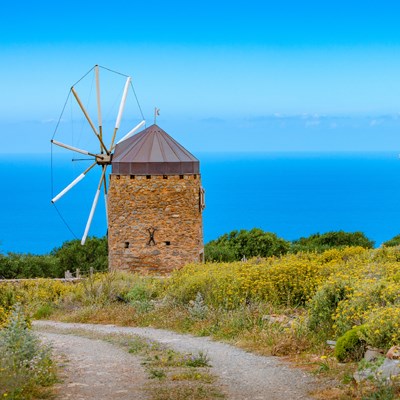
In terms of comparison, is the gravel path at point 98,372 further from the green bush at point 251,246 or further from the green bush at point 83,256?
the green bush at point 251,246

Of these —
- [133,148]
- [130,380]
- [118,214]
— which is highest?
[133,148]

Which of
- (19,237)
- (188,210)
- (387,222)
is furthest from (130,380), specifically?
(387,222)

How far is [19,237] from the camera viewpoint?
13688 cm

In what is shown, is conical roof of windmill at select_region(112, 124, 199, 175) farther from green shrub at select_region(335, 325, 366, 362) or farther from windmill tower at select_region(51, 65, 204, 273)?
green shrub at select_region(335, 325, 366, 362)

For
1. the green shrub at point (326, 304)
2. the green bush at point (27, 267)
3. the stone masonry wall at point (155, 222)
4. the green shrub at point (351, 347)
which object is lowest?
the green shrub at point (351, 347)

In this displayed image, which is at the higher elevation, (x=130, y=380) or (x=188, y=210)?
(x=188, y=210)

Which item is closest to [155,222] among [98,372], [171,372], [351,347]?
[98,372]

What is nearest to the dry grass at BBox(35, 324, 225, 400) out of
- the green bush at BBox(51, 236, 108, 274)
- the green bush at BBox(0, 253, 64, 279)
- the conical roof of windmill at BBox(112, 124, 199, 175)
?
the conical roof of windmill at BBox(112, 124, 199, 175)

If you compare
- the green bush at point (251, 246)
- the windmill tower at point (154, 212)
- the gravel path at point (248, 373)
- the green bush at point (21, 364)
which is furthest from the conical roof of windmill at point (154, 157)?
the green bush at point (21, 364)

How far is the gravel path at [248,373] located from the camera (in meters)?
9.71

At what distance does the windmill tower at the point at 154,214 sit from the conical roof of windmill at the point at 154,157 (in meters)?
0.03

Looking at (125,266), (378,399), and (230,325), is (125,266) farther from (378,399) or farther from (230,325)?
(378,399)

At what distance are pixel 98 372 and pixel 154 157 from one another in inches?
692

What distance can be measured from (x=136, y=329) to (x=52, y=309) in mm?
4341
